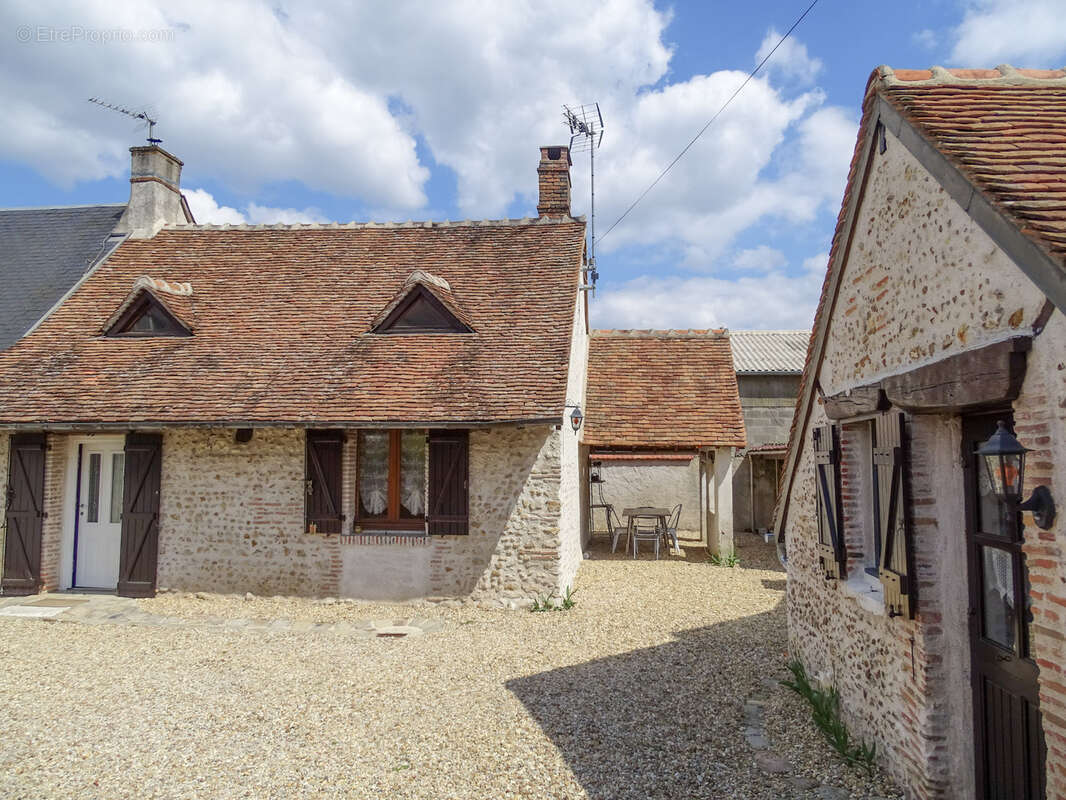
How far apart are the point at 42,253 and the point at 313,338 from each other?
23.2 ft

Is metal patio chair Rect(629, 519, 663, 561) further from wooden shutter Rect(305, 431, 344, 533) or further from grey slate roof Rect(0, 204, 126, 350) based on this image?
grey slate roof Rect(0, 204, 126, 350)

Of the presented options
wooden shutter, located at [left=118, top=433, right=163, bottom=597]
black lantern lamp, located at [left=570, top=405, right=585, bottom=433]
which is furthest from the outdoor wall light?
wooden shutter, located at [left=118, top=433, right=163, bottom=597]

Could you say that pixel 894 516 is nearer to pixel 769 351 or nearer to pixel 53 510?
pixel 53 510

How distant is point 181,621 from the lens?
8.32m

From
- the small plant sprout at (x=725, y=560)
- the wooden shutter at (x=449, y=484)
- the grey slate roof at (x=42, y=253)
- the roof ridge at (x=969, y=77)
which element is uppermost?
the grey slate roof at (x=42, y=253)

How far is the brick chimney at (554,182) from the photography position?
1316 centimetres

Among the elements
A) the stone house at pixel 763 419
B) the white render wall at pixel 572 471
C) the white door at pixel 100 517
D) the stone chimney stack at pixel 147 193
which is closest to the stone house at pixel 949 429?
the white render wall at pixel 572 471

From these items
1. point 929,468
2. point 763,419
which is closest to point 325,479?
point 929,468

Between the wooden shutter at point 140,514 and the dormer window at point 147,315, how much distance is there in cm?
221

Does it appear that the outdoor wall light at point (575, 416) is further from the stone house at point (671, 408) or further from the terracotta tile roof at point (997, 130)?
the terracotta tile roof at point (997, 130)

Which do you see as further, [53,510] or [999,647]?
[53,510]

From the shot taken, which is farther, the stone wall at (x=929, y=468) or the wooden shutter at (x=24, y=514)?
the wooden shutter at (x=24, y=514)

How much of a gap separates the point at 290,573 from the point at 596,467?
9.11 metres

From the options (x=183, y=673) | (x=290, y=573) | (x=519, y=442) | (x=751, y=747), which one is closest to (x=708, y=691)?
(x=751, y=747)
